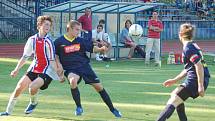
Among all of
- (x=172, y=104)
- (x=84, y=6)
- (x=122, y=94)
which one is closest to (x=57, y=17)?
(x=84, y=6)

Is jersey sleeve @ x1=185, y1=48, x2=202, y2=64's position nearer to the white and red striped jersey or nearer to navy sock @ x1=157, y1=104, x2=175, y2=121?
navy sock @ x1=157, y1=104, x2=175, y2=121

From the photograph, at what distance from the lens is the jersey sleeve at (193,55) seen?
9531mm

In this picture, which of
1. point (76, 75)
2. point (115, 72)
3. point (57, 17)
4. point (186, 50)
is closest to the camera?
point (186, 50)

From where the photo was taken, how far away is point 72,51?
11609 mm

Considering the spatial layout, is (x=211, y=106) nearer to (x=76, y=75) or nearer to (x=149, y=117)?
(x=149, y=117)

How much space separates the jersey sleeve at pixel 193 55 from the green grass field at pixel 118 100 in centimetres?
193

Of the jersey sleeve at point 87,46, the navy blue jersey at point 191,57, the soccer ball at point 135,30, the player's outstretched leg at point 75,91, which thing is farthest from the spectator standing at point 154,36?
the navy blue jersey at point 191,57

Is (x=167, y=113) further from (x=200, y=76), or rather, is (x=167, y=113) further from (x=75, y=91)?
(x=75, y=91)

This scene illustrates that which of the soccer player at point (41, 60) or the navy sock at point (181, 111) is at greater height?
Answer: the soccer player at point (41, 60)

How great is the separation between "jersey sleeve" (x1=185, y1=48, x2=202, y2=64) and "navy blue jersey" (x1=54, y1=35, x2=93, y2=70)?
2.50 meters

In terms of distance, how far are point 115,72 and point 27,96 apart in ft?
20.7

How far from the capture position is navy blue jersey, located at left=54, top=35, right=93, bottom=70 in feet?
38.0

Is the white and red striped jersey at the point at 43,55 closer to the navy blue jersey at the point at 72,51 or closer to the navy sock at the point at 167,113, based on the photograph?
the navy blue jersey at the point at 72,51

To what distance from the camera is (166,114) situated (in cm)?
967
